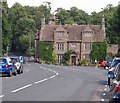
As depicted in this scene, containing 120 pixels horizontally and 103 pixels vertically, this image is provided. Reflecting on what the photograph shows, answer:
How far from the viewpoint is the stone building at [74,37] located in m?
103

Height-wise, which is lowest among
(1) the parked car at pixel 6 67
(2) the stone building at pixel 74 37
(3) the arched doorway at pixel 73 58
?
(1) the parked car at pixel 6 67

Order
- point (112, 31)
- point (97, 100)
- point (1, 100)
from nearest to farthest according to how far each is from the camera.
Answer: point (1, 100) → point (97, 100) → point (112, 31)

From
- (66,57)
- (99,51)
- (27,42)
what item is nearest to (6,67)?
(99,51)

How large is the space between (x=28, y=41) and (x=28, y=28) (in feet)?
35.3

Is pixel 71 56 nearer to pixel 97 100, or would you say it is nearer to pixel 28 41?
pixel 28 41

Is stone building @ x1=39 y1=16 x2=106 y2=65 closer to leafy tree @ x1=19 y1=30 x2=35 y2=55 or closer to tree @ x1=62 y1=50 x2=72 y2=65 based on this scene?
tree @ x1=62 y1=50 x2=72 y2=65

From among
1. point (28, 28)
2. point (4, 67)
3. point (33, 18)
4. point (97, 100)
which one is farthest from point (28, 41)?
point (97, 100)

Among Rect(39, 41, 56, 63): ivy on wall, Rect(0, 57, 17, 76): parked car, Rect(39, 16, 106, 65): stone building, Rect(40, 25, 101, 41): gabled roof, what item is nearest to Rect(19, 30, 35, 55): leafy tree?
Rect(40, 25, 101, 41): gabled roof

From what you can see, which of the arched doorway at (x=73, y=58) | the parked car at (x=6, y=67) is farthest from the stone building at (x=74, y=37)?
the parked car at (x=6, y=67)

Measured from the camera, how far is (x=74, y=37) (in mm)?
103812

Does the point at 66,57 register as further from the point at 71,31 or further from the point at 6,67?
the point at 6,67

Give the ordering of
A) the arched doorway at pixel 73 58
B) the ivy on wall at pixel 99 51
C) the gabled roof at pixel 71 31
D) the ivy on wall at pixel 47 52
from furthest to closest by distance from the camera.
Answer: the gabled roof at pixel 71 31, the ivy on wall at pixel 47 52, the arched doorway at pixel 73 58, the ivy on wall at pixel 99 51

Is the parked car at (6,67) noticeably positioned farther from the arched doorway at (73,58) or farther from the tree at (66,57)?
the arched doorway at (73,58)

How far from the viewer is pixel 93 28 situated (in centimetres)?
10400
